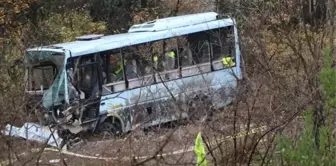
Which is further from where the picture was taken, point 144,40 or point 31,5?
point 31,5

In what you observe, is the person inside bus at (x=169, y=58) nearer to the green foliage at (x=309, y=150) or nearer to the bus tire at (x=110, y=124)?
the bus tire at (x=110, y=124)

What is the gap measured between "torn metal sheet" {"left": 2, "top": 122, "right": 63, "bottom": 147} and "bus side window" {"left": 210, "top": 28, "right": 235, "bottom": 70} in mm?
9301

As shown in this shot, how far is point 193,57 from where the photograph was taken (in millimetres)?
16719

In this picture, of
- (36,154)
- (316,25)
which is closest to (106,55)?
(316,25)

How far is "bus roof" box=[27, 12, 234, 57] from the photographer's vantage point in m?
14.9

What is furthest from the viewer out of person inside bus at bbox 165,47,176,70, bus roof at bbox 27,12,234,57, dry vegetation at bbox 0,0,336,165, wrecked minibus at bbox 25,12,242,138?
person inside bus at bbox 165,47,176,70

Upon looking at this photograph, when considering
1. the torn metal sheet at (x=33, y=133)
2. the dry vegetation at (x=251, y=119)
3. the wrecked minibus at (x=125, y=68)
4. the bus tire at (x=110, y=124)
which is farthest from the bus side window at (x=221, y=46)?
the torn metal sheet at (x=33, y=133)

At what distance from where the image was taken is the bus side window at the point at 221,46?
16703mm

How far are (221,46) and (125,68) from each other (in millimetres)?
2965

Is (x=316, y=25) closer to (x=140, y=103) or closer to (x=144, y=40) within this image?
(x=140, y=103)

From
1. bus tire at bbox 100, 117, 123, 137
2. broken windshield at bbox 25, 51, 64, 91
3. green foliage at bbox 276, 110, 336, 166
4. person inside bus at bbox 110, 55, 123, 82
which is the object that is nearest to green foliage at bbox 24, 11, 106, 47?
broken windshield at bbox 25, 51, 64, 91

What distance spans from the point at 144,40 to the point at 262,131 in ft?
30.4

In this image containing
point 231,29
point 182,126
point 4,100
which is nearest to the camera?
point 4,100

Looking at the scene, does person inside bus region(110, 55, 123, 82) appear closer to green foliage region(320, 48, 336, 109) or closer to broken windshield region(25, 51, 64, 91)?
broken windshield region(25, 51, 64, 91)
